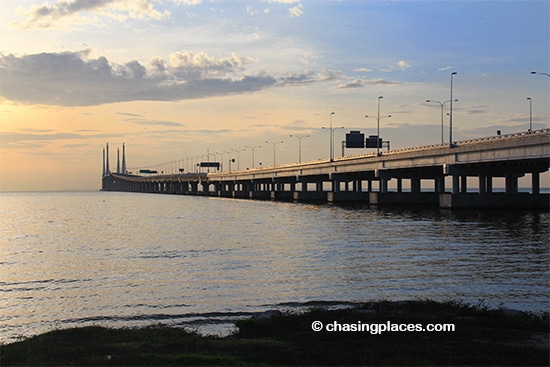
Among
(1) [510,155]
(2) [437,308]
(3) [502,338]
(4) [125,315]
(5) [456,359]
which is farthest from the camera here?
(1) [510,155]

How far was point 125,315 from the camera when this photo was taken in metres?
23.0

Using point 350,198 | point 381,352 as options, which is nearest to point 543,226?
point 381,352

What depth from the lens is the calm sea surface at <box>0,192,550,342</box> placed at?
23859 mm

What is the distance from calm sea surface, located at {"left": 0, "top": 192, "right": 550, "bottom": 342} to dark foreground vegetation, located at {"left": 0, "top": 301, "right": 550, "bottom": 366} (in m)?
3.23

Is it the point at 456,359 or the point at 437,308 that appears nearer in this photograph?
the point at 456,359

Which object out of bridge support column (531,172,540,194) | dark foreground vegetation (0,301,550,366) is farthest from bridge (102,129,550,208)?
dark foreground vegetation (0,301,550,366)

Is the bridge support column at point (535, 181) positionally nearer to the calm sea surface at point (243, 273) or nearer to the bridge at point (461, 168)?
the bridge at point (461, 168)

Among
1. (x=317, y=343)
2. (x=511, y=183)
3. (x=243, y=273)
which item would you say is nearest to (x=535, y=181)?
(x=511, y=183)

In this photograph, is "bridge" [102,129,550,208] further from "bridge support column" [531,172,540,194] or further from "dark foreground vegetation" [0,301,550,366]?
"dark foreground vegetation" [0,301,550,366]

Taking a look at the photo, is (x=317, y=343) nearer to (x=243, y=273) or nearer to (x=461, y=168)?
(x=243, y=273)

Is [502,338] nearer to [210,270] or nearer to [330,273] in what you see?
[330,273]

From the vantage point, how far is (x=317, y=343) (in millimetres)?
15570

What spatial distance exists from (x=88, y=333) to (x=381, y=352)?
8792 mm

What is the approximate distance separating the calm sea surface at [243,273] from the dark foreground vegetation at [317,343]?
3231mm
